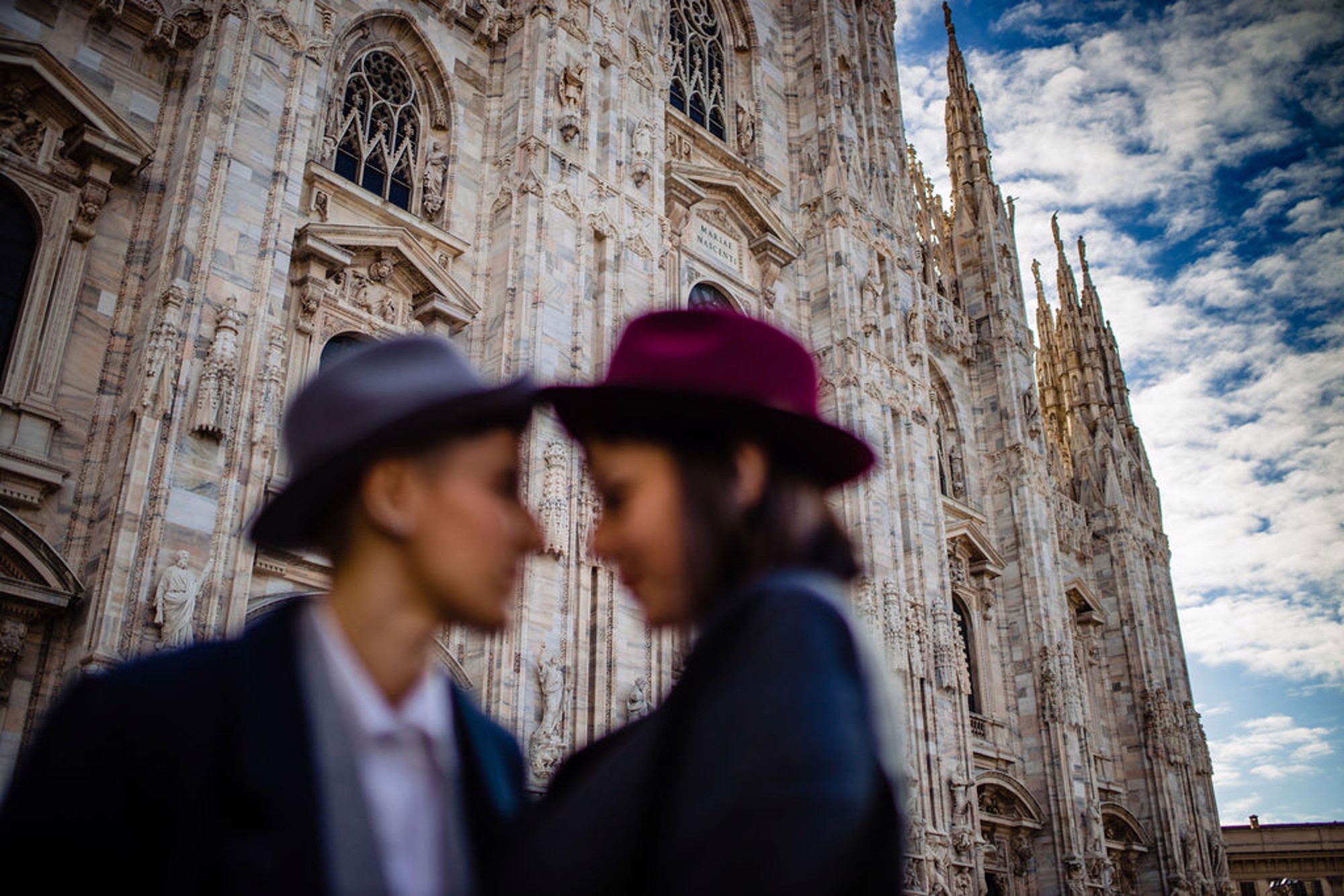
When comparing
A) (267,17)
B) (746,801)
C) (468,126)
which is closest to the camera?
(746,801)

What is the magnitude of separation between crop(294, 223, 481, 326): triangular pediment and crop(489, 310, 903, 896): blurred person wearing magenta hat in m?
9.96

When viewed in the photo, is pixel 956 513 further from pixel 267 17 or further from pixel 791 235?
pixel 267 17

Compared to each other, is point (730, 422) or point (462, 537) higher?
point (730, 422)

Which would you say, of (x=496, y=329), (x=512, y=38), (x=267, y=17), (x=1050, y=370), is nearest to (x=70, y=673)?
(x=496, y=329)

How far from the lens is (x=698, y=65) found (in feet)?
61.1

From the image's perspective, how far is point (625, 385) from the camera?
5.35 feet

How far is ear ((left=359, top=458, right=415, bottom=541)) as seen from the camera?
161 centimetres

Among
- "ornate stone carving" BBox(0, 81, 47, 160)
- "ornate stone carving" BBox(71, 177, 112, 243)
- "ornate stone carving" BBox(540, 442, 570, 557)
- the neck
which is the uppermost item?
"ornate stone carving" BBox(0, 81, 47, 160)

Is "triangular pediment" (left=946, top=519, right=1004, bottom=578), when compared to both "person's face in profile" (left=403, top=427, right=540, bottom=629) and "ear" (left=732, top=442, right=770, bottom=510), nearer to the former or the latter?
"ear" (left=732, top=442, right=770, bottom=510)

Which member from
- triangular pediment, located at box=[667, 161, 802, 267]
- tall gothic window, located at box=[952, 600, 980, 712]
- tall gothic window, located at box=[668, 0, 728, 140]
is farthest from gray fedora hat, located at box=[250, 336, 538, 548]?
tall gothic window, located at box=[952, 600, 980, 712]

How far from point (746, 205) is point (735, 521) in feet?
54.2

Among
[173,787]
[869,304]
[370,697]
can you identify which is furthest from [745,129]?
[173,787]

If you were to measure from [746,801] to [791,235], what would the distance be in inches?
709

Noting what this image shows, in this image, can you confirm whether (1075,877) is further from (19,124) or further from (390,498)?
(390,498)
